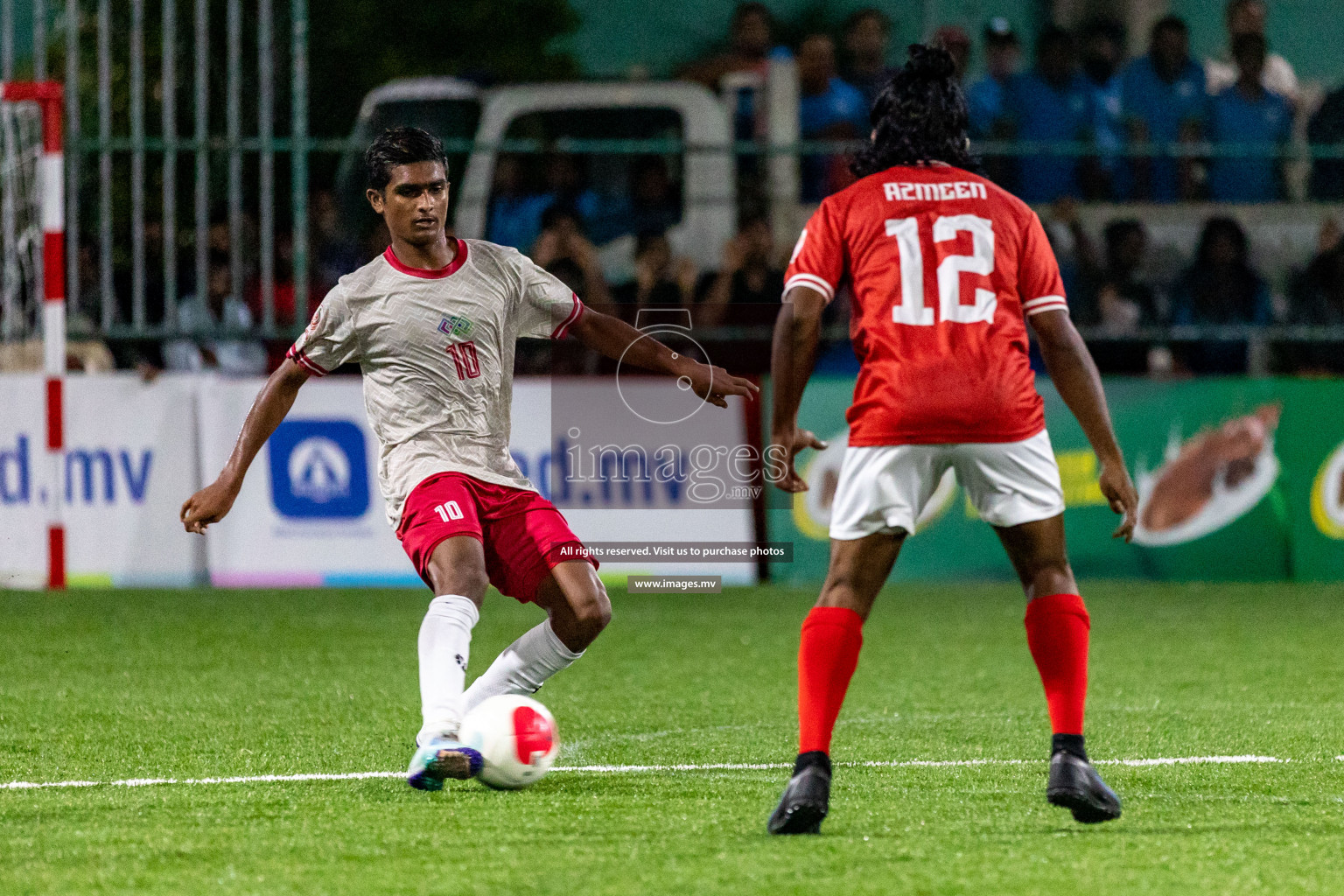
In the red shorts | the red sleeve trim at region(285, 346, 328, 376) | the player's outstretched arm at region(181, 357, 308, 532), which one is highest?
the red sleeve trim at region(285, 346, 328, 376)

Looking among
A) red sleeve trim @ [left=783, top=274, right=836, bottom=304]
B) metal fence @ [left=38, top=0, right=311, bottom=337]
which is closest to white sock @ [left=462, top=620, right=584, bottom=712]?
red sleeve trim @ [left=783, top=274, right=836, bottom=304]

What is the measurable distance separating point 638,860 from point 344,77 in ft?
47.4

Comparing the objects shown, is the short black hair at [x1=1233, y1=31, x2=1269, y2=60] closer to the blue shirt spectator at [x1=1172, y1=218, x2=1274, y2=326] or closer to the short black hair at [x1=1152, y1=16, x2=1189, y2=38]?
the short black hair at [x1=1152, y1=16, x2=1189, y2=38]

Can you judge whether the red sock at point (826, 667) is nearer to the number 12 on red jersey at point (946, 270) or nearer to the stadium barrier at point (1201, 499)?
the number 12 on red jersey at point (946, 270)

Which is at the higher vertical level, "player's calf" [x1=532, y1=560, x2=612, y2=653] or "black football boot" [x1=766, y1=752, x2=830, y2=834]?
"player's calf" [x1=532, y1=560, x2=612, y2=653]

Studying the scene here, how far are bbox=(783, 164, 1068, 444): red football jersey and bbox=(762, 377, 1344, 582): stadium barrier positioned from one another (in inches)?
264

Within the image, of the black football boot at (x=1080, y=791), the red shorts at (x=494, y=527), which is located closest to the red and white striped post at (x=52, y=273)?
the red shorts at (x=494, y=527)

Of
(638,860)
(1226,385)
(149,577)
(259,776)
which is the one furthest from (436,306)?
(1226,385)

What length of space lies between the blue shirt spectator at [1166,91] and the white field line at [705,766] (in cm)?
798

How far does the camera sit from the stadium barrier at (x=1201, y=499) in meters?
11.5

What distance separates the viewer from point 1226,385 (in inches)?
457

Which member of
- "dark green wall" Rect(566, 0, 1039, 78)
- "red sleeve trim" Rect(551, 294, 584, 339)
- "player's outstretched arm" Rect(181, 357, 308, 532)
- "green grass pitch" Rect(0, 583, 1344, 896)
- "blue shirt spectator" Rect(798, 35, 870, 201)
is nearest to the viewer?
"green grass pitch" Rect(0, 583, 1344, 896)

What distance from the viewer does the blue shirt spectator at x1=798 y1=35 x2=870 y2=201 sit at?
42.2 feet

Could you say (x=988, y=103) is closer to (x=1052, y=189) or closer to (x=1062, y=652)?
(x=1052, y=189)
